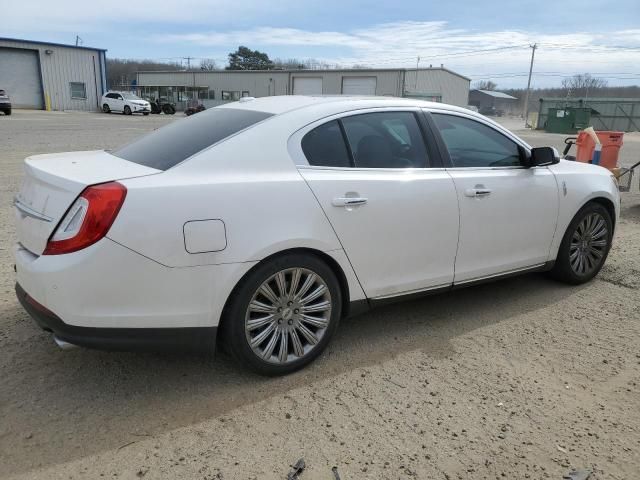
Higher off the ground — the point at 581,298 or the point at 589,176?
the point at 589,176

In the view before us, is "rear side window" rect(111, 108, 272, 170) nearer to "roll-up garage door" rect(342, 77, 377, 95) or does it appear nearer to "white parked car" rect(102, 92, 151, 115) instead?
"white parked car" rect(102, 92, 151, 115)

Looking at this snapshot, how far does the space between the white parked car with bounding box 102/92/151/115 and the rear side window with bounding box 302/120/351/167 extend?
4023cm

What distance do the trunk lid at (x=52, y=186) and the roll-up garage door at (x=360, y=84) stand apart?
49991 mm

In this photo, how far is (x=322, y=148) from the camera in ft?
11.0

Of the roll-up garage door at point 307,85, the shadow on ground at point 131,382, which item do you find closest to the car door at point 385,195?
the shadow on ground at point 131,382

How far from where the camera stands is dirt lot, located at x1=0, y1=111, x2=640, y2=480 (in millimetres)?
2566

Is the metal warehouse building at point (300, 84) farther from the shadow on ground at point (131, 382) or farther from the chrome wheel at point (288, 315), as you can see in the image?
the chrome wheel at point (288, 315)

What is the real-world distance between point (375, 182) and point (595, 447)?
6.16 ft

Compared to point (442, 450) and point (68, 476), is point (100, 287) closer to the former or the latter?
point (68, 476)

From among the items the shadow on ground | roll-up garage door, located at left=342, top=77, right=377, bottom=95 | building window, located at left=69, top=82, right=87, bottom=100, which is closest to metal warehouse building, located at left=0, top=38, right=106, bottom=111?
building window, located at left=69, top=82, right=87, bottom=100

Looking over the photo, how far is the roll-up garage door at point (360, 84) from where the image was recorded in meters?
51.6

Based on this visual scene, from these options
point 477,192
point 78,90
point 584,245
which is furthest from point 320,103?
point 78,90

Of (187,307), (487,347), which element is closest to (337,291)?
A: (187,307)

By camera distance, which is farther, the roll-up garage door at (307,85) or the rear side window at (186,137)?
the roll-up garage door at (307,85)
